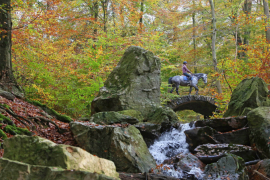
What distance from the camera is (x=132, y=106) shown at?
11117 millimetres

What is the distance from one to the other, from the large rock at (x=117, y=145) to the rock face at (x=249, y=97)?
5676 millimetres

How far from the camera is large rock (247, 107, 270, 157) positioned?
6.93m

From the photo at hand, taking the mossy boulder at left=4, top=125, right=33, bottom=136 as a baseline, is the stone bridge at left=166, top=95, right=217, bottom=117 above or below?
below

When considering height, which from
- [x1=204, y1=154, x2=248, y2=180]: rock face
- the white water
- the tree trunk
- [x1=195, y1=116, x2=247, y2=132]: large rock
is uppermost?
the tree trunk

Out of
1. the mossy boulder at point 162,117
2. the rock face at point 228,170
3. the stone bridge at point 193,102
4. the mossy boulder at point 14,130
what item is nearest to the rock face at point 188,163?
the rock face at point 228,170

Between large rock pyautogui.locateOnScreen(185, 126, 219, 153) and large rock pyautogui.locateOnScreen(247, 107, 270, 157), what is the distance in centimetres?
134

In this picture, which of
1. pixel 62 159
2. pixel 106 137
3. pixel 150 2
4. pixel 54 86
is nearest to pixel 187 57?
pixel 150 2

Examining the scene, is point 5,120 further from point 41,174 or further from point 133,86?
Answer: point 133,86

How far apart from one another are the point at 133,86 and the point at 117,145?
17.2 ft

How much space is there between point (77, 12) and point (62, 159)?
20.0m

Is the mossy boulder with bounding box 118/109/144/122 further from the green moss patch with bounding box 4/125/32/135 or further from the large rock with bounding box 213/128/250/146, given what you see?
the green moss patch with bounding box 4/125/32/135

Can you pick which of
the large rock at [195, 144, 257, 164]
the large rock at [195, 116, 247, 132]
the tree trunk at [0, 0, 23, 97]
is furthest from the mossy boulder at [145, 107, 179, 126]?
the tree trunk at [0, 0, 23, 97]

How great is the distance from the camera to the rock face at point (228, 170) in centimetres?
593

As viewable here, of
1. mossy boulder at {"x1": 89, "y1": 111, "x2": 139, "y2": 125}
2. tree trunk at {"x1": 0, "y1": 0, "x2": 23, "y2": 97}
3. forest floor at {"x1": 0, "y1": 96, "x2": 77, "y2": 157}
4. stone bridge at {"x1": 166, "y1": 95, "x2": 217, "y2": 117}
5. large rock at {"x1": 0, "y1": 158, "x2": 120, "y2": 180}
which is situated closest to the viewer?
large rock at {"x1": 0, "y1": 158, "x2": 120, "y2": 180}
